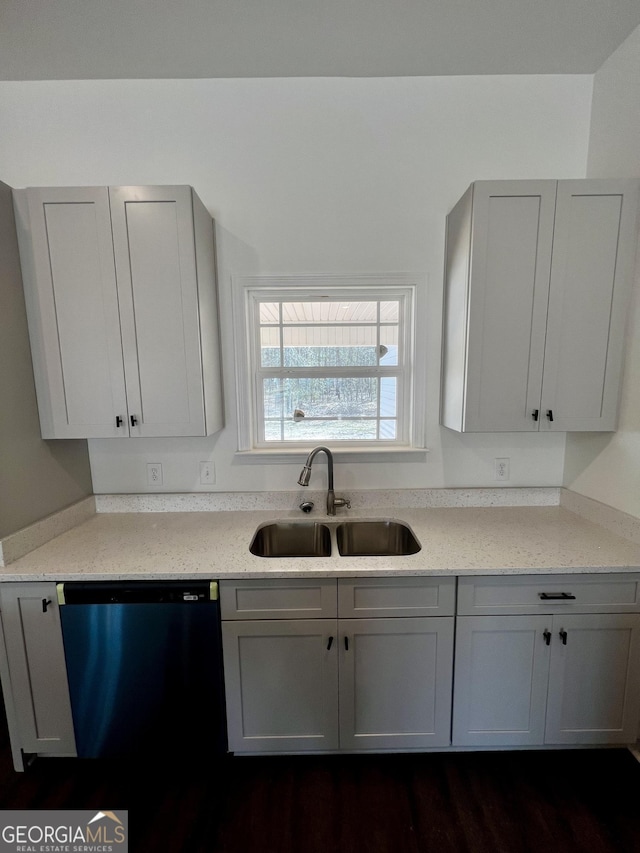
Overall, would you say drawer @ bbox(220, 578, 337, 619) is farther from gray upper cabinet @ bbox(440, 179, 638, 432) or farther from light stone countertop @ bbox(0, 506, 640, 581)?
gray upper cabinet @ bbox(440, 179, 638, 432)

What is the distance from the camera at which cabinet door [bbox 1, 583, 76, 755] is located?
1.32m

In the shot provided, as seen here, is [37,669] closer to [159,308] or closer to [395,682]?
[395,682]

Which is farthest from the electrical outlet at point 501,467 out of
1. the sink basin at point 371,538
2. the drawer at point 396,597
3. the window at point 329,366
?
the drawer at point 396,597

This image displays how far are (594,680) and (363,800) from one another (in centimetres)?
104

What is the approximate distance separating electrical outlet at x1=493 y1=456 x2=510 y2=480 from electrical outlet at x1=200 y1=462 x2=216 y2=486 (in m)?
1.59

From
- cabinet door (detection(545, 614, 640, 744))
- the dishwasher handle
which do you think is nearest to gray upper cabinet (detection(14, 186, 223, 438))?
the dishwasher handle

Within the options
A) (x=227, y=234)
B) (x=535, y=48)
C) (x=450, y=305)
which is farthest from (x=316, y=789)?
(x=535, y=48)

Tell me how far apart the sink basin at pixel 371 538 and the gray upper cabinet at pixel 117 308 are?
35.4 inches

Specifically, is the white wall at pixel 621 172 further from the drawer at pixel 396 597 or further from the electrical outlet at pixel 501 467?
the drawer at pixel 396 597

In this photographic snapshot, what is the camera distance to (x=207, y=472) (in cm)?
188

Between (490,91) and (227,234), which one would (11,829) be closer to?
(227,234)

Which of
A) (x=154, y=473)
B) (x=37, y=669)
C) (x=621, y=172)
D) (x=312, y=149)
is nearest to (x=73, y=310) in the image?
(x=154, y=473)

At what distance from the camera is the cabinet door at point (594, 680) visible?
1340mm

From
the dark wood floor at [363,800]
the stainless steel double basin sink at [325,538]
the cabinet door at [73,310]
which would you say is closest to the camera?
the dark wood floor at [363,800]
